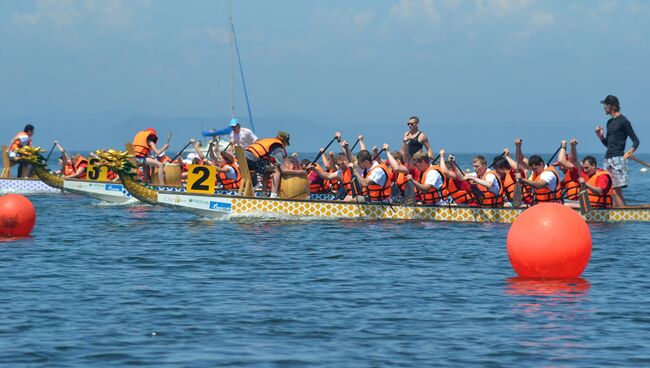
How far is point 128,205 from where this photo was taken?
108 feet

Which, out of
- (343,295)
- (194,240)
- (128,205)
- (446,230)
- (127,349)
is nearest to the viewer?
(127,349)

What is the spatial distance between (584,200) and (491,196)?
7.13ft

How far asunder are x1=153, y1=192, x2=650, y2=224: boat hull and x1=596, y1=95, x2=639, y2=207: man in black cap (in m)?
0.91

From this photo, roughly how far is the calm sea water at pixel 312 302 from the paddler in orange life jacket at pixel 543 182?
5.56 ft

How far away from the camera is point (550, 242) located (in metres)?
14.4

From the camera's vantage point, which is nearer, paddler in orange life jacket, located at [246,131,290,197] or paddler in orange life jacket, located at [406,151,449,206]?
paddler in orange life jacket, located at [406,151,449,206]

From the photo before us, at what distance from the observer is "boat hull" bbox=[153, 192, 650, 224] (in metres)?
24.5

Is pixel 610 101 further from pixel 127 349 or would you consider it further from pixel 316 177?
pixel 127 349

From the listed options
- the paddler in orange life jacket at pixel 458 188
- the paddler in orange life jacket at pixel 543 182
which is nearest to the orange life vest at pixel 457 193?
the paddler in orange life jacket at pixel 458 188

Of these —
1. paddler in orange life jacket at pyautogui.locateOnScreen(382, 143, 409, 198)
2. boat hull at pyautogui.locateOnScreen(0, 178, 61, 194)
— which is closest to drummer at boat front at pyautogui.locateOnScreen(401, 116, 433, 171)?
paddler in orange life jacket at pyautogui.locateOnScreen(382, 143, 409, 198)

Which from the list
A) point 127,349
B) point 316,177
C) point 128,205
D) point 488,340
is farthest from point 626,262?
point 128,205

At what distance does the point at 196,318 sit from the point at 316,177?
16.8 meters

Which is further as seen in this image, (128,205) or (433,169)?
(128,205)

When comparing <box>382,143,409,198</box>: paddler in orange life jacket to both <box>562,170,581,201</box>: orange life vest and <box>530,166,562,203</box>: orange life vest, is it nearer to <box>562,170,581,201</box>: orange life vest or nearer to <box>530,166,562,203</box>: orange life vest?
<box>530,166,562,203</box>: orange life vest
